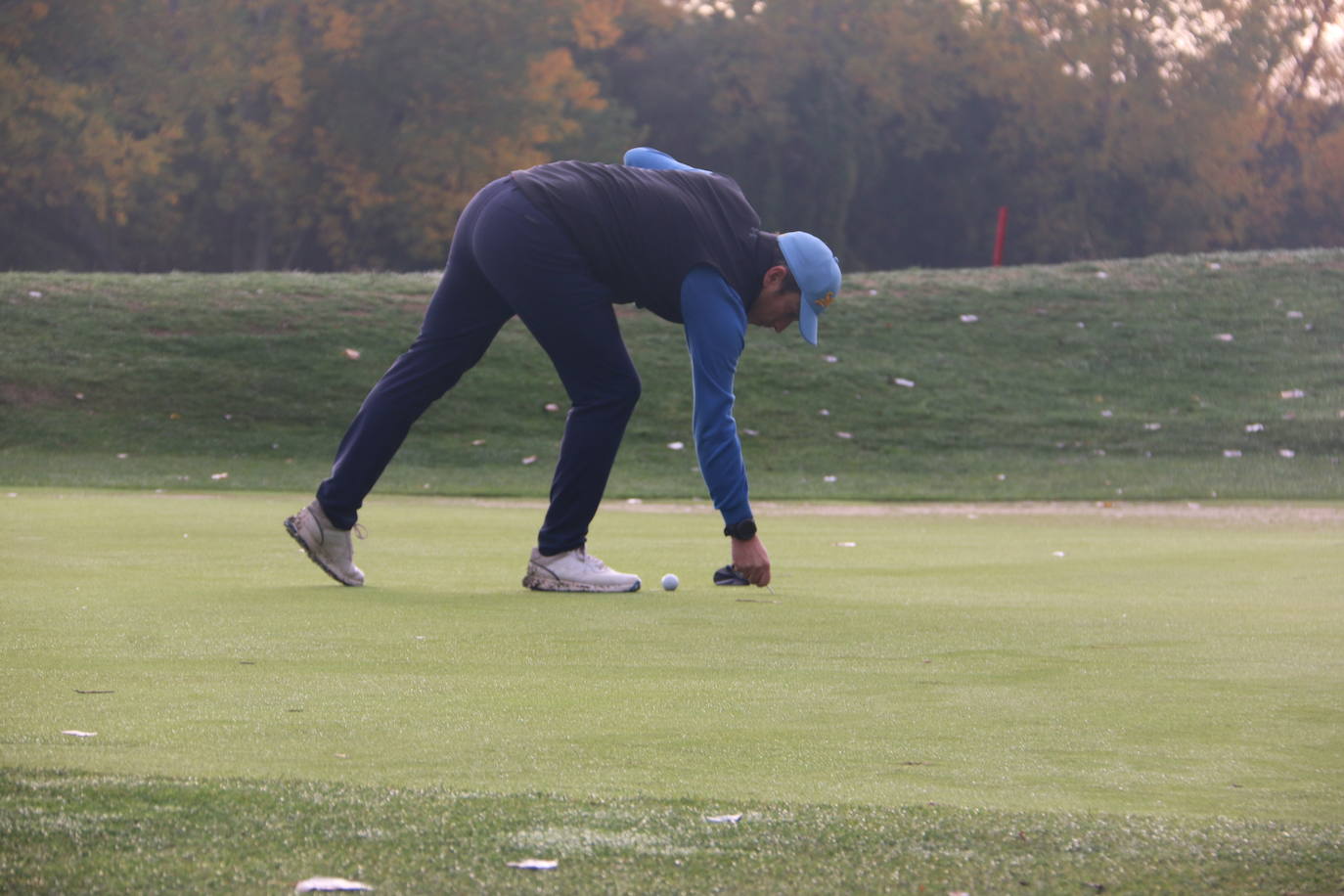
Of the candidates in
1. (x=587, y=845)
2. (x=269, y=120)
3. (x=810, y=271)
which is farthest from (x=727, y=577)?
(x=269, y=120)

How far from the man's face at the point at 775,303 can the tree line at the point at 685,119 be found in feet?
94.3

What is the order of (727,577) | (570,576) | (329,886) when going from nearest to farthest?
1. (329,886)
2. (570,576)
3. (727,577)

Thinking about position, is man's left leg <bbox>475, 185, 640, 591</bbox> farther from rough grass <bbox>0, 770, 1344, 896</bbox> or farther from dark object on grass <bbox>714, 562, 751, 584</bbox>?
rough grass <bbox>0, 770, 1344, 896</bbox>

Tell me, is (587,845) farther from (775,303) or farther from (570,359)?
(775,303)

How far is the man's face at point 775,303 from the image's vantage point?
571 centimetres

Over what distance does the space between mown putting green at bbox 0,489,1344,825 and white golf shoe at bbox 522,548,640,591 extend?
143 mm

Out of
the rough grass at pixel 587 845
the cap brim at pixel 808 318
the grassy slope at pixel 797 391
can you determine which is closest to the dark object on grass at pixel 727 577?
the cap brim at pixel 808 318

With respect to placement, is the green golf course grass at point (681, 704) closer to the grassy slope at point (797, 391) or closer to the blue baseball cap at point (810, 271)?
the blue baseball cap at point (810, 271)

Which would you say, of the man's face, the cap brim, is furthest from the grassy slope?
the cap brim

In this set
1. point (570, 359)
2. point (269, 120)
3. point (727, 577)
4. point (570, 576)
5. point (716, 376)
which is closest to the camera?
point (716, 376)

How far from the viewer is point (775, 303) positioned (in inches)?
Answer: 227

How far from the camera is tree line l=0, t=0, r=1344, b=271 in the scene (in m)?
33.8

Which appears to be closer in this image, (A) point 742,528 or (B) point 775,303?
(A) point 742,528

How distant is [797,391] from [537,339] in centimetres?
1322
